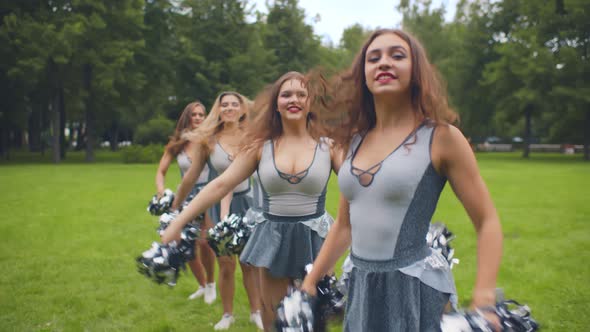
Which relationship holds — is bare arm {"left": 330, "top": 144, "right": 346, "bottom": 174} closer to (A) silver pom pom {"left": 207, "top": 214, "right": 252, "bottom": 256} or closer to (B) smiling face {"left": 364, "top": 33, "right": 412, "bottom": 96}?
(A) silver pom pom {"left": 207, "top": 214, "right": 252, "bottom": 256}

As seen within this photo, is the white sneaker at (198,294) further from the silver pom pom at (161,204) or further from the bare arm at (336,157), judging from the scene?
the bare arm at (336,157)

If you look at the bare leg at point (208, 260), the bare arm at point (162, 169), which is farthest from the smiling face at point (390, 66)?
the bare arm at point (162, 169)

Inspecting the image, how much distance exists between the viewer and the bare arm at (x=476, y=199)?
2.01 metres

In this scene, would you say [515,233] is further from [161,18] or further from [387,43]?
[161,18]

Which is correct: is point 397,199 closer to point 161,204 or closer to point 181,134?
point 161,204

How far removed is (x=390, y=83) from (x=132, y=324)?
4463 millimetres

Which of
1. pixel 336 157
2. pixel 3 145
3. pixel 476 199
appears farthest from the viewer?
pixel 3 145

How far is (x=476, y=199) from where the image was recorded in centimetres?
209

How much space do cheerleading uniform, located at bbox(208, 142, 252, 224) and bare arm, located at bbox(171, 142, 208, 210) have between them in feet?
0.44

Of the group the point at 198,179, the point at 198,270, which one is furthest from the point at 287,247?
the point at 198,270

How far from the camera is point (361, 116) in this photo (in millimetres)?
2611

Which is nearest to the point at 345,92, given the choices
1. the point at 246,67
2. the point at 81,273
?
the point at 81,273

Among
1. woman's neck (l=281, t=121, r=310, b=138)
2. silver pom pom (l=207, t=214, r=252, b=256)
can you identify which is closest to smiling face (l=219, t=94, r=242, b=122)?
silver pom pom (l=207, t=214, r=252, b=256)

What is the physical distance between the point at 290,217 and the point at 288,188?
0.23 m
